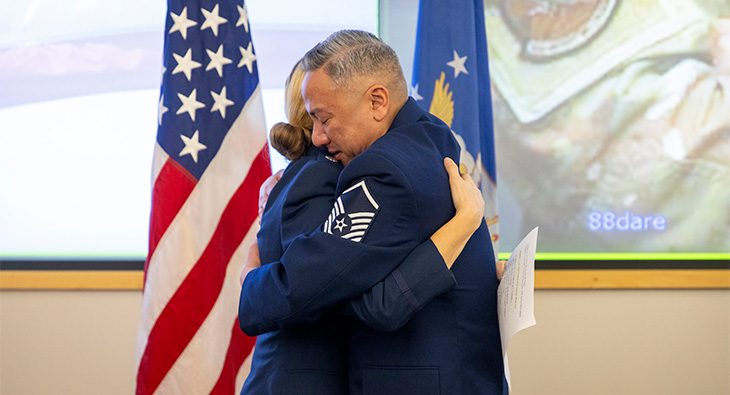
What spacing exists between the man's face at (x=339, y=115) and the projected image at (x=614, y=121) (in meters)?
1.55

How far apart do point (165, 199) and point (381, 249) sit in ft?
4.39

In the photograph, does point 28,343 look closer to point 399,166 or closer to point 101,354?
point 101,354

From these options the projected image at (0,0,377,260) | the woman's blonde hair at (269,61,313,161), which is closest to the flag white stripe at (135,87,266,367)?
the projected image at (0,0,377,260)

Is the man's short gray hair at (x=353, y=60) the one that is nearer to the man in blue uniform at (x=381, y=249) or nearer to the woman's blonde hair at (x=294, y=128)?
the man in blue uniform at (x=381, y=249)

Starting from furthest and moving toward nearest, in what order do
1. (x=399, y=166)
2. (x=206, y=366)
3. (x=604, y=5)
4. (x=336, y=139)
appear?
(x=604, y=5) → (x=206, y=366) → (x=336, y=139) → (x=399, y=166)

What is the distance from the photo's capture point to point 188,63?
7.14 feet

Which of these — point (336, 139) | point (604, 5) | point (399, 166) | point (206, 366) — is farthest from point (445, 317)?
point (604, 5)

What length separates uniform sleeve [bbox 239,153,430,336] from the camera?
3.43 ft

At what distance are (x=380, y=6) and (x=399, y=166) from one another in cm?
177

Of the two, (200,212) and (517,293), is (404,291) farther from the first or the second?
(200,212)

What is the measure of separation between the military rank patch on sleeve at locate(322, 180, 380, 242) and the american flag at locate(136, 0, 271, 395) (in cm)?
122

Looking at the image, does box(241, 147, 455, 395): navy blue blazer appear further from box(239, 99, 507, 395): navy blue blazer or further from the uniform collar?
the uniform collar

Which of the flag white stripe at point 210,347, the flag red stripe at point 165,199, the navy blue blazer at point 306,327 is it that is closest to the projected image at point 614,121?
the flag white stripe at point 210,347

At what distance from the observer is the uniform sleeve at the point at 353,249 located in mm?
1046
